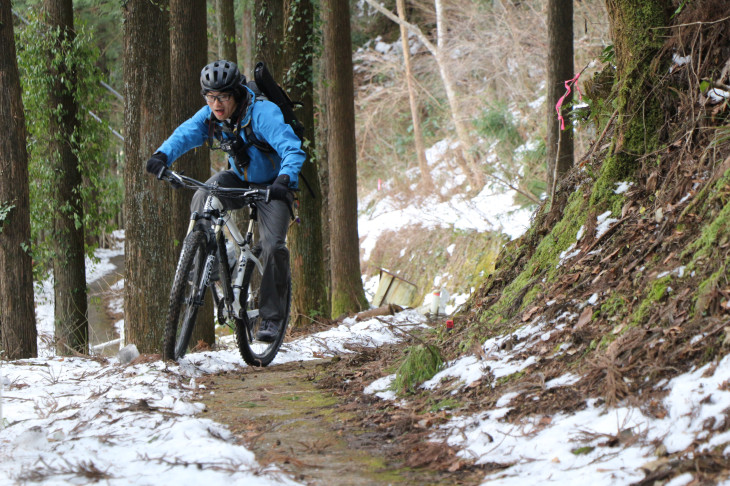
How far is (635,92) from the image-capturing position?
16.1ft

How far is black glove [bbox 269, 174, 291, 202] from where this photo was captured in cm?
559

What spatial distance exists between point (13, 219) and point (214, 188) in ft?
14.9

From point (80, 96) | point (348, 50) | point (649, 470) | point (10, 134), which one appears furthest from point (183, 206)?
point (649, 470)

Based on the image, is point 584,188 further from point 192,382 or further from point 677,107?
point 192,382

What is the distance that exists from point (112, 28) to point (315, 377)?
2165cm

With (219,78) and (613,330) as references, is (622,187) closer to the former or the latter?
(613,330)

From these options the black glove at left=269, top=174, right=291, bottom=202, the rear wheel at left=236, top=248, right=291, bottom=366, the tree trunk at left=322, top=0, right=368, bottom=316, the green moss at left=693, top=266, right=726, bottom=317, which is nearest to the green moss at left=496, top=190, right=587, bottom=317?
the green moss at left=693, top=266, right=726, bottom=317

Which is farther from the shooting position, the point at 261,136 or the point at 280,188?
the point at 261,136

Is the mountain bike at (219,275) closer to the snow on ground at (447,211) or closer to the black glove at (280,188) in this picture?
the black glove at (280,188)

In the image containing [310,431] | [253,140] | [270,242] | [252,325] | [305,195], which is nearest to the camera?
[310,431]

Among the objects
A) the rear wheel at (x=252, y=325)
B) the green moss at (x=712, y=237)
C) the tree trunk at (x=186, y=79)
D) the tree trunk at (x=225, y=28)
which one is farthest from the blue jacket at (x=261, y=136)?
the tree trunk at (x=225, y=28)

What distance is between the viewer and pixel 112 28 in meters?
24.1

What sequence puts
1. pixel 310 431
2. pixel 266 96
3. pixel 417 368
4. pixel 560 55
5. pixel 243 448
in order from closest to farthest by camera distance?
pixel 243 448, pixel 310 431, pixel 417 368, pixel 266 96, pixel 560 55

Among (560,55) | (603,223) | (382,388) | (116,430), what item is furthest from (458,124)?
(116,430)
